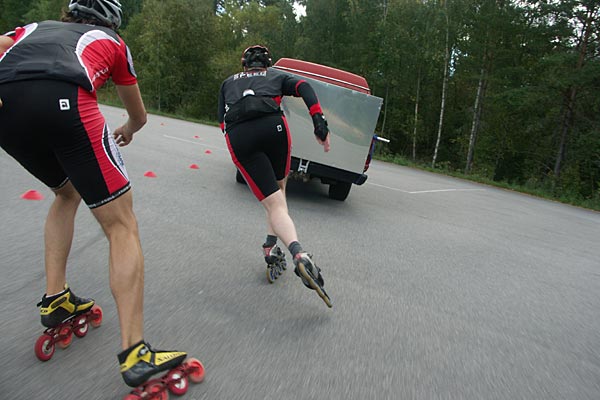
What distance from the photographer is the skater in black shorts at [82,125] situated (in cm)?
159

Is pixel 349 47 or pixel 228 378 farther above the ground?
pixel 349 47

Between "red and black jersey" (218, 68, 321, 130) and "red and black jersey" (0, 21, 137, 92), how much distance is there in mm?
1255

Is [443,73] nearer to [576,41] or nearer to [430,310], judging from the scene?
[576,41]

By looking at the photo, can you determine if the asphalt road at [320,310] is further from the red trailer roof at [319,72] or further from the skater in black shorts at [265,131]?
the red trailer roof at [319,72]

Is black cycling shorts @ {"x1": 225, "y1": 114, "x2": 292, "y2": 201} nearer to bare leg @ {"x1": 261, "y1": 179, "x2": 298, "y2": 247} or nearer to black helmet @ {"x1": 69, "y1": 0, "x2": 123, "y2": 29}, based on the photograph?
bare leg @ {"x1": 261, "y1": 179, "x2": 298, "y2": 247}

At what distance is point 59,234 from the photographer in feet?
7.04

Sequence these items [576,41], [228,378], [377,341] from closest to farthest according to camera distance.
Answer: [228,378]
[377,341]
[576,41]

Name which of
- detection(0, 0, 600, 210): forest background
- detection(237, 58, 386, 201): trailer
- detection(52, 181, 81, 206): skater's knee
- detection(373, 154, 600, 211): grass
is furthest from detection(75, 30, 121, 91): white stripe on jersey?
detection(0, 0, 600, 210): forest background

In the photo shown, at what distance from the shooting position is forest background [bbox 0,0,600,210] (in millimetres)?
17766

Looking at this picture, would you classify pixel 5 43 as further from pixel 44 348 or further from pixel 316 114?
pixel 316 114

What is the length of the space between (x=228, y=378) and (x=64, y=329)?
0.90 metres

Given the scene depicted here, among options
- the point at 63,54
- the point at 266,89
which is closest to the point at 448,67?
the point at 266,89

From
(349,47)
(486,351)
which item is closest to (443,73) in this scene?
(349,47)

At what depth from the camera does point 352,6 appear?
27359 mm
